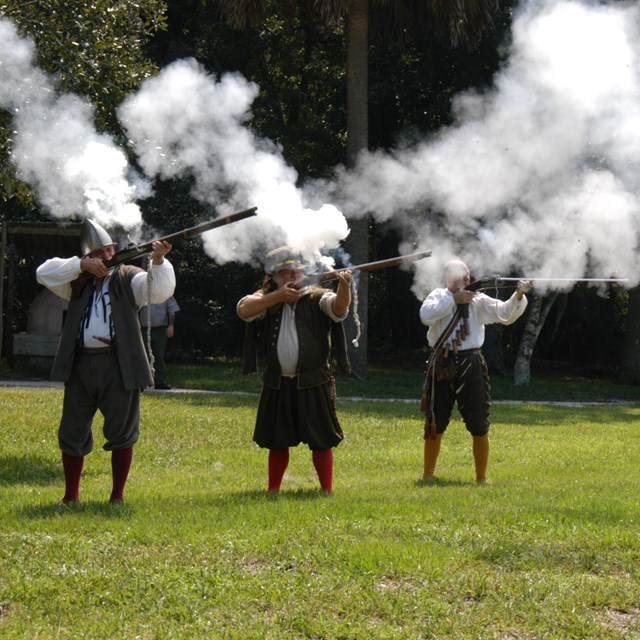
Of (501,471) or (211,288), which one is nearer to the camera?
(501,471)

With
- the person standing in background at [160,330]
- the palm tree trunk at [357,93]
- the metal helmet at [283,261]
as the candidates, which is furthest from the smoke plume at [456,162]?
the person standing in background at [160,330]

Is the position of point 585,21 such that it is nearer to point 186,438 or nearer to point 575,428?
point 575,428

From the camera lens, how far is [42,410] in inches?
578

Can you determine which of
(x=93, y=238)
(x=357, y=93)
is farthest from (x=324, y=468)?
(x=357, y=93)

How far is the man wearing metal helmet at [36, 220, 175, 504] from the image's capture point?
7.99 meters

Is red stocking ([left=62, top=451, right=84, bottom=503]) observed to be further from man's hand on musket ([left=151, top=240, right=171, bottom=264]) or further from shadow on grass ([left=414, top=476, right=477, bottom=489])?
shadow on grass ([left=414, top=476, right=477, bottom=489])

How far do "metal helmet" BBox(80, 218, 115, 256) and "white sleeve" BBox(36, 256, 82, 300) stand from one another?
0.12 meters

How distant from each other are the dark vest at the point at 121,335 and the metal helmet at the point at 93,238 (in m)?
0.21

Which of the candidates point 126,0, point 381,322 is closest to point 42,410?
point 126,0

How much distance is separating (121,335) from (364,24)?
14428 millimetres

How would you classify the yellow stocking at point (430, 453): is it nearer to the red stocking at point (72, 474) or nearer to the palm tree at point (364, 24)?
the red stocking at point (72, 474)

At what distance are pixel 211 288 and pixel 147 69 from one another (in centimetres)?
1500

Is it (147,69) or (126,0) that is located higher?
(126,0)

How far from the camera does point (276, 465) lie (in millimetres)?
8930
